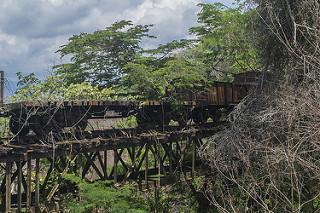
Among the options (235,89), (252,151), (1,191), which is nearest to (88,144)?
(1,191)

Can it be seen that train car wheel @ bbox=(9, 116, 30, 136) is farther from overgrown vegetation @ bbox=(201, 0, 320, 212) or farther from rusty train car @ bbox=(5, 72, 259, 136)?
overgrown vegetation @ bbox=(201, 0, 320, 212)

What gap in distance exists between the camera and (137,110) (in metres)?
14.6

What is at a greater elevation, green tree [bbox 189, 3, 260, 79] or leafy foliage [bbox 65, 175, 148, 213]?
green tree [bbox 189, 3, 260, 79]

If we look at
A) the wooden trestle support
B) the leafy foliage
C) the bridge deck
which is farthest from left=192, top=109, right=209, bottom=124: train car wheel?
the leafy foliage

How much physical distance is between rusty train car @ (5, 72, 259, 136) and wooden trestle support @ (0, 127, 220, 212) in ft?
2.11

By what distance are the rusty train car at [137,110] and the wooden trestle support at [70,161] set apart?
0.64 meters

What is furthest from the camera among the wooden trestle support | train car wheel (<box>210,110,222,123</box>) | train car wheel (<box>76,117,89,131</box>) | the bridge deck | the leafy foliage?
train car wheel (<box>210,110,222,123</box>)

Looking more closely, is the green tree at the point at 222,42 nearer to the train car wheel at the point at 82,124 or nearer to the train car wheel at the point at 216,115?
the train car wheel at the point at 216,115

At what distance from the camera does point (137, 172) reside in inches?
574

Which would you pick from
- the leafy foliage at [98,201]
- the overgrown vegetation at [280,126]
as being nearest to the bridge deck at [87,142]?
the leafy foliage at [98,201]

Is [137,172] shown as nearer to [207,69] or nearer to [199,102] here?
[199,102]

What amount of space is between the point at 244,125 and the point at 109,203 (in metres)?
4.73

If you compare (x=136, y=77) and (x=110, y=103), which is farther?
(x=136, y=77)

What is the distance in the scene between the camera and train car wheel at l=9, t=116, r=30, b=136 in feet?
36.8
